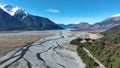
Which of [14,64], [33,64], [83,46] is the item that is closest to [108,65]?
[33,64]

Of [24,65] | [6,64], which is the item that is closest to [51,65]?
[24,65]

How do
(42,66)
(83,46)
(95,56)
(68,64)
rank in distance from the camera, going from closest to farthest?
(42,66) < (68,64) < (95,56) < (83,46)

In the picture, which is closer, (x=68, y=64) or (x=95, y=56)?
(x=68, y=64)

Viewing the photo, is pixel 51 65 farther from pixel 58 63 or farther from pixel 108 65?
pixel 108 65

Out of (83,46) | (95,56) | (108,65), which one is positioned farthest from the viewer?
(83,46)

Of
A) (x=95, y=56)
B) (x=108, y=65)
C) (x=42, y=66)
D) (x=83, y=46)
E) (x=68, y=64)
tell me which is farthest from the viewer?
(x=83, y=46)

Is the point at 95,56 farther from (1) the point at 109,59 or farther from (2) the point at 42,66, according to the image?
(2) the point at 42,66

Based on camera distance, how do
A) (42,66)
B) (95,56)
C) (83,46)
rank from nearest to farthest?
(42,66)
(95,56)
(83,46)

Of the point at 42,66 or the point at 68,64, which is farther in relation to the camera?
the point at 68,64

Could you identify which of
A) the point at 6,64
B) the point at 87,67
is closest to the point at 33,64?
the point at 6,64
